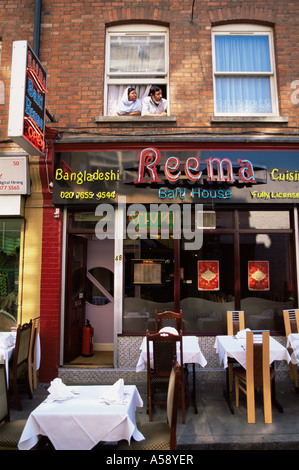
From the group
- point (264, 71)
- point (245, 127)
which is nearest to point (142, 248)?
point (245, 127)

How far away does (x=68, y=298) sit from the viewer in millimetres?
7070

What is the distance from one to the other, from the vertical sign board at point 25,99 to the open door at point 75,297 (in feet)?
7.83

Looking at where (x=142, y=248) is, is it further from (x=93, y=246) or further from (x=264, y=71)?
(x=264, y=71)

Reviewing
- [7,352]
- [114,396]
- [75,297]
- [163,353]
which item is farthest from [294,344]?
[7,352]

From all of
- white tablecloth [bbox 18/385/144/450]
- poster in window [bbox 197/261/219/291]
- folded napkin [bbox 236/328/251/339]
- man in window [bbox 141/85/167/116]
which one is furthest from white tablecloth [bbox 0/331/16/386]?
man in window [bbox 141/85/167/116]

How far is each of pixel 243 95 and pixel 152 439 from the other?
705 cm

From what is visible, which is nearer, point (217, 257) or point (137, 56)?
point (217, 257)

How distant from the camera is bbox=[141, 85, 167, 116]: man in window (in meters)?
7.36

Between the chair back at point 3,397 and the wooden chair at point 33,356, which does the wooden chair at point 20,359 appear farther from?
the chair back at point 3,397

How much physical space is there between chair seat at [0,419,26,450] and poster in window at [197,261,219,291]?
435cm

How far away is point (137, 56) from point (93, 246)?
471 centimetres

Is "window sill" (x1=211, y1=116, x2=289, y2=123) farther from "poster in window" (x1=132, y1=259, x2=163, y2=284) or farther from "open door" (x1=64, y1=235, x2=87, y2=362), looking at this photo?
"open door" (x1=64, y1=235, x2=87, y2=362)

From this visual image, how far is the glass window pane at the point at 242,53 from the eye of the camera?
24.9 ft

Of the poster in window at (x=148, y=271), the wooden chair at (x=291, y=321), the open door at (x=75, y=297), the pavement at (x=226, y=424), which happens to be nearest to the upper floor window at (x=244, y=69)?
the poster in window at (x=148, y=271)
